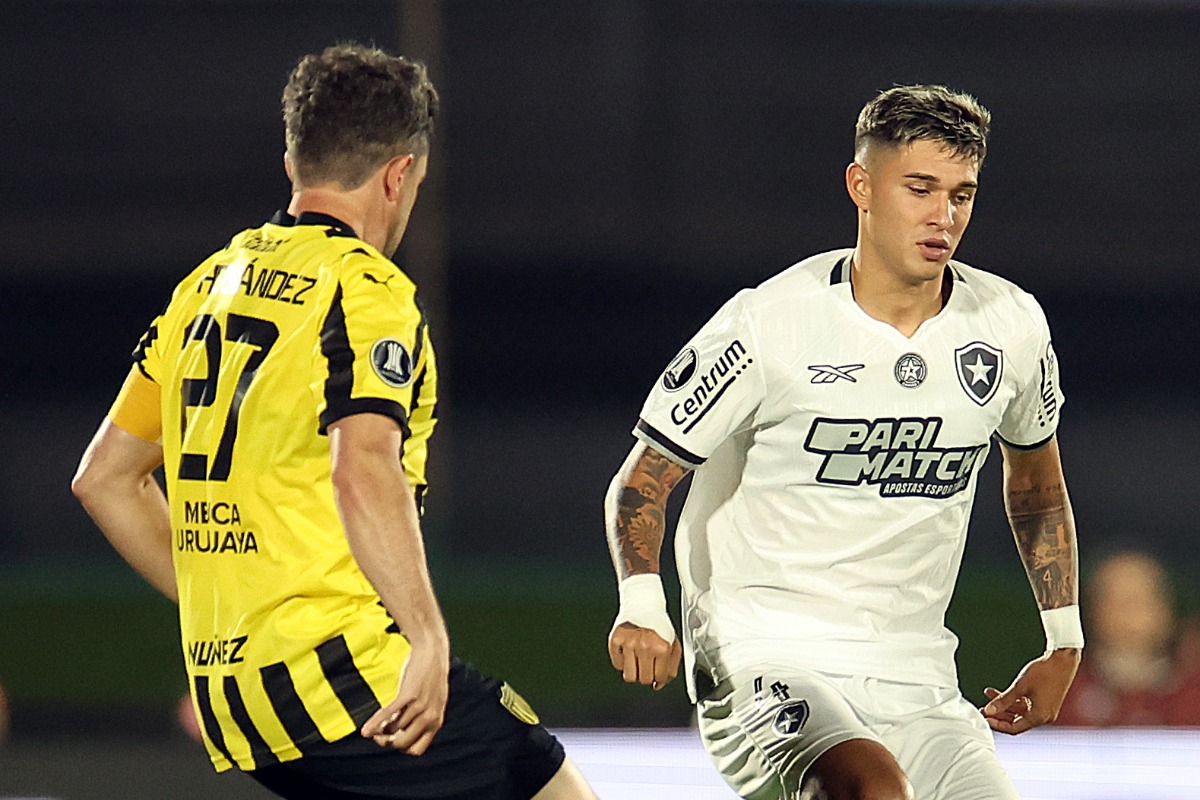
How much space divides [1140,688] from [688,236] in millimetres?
20900

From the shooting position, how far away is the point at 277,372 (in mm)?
3393

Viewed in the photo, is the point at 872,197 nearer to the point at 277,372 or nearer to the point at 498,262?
the point at 277,372

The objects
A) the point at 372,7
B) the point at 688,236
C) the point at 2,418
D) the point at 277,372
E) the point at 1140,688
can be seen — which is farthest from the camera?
the point at 372,7

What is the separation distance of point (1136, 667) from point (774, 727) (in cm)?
295

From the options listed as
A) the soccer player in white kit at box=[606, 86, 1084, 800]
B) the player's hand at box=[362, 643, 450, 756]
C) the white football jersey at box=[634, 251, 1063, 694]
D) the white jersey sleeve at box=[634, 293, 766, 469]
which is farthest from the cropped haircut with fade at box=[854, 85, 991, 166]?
the player's hand at box=[362, 643, 450, 756]

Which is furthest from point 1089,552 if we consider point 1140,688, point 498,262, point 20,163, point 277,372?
point 20,163

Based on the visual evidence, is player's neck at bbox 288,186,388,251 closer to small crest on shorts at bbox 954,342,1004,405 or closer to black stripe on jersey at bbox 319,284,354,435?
black stripe on jersey at bbox 319,284,354,435

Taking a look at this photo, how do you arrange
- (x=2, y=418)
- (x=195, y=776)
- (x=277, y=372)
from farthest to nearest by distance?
(x=2, y=418)
(x=195, y=776)
(x=277, y=372)

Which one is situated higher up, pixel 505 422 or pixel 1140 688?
pixel 1140 688

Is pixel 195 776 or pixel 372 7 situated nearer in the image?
pixel 195 776

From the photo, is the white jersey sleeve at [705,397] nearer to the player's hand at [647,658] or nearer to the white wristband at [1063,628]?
the player's hand at [647,658]

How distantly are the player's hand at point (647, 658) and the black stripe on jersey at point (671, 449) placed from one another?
45 centimetres

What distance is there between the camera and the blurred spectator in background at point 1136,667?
6465 millimetres

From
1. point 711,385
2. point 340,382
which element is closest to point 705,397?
point 711,385
